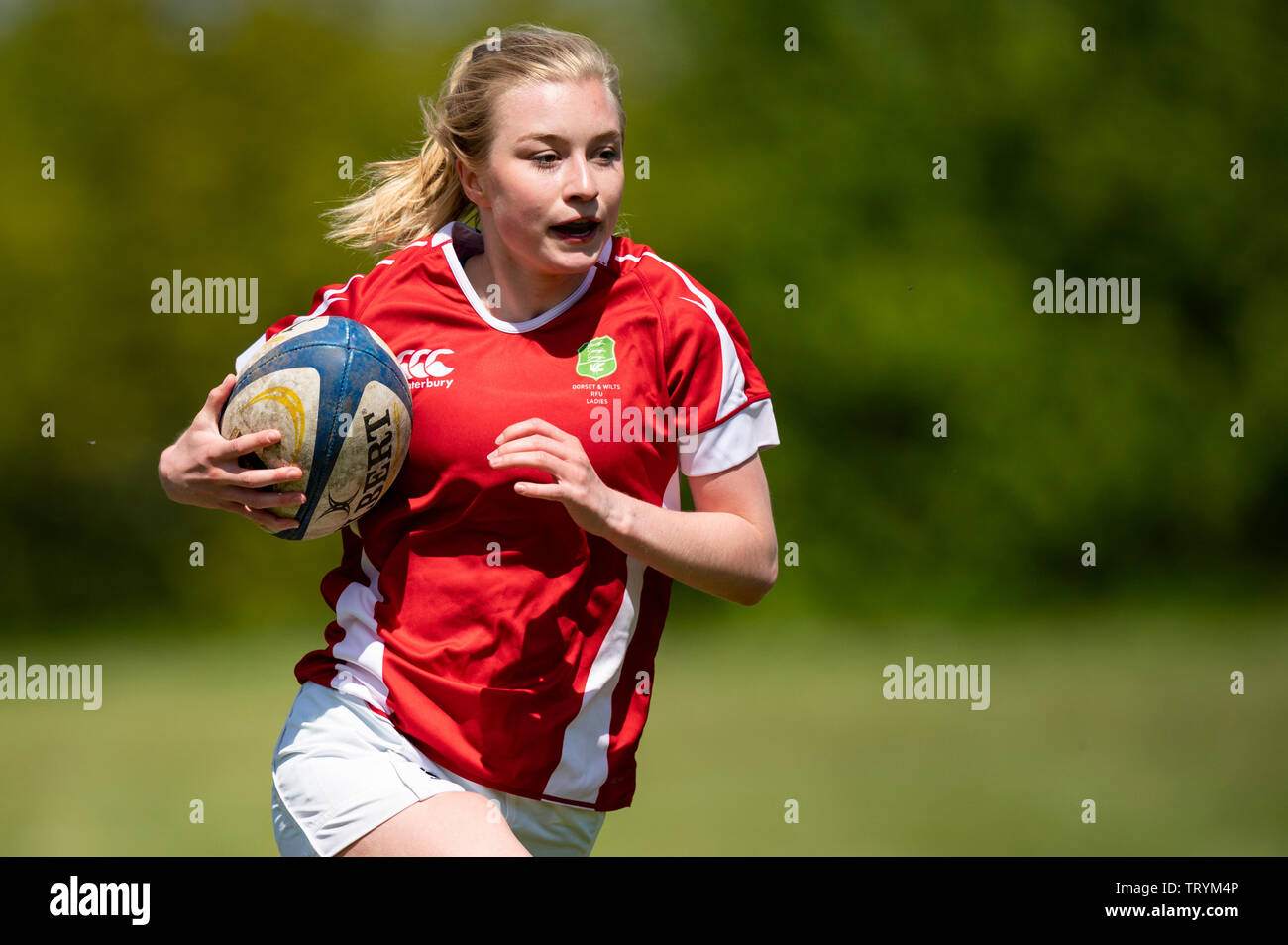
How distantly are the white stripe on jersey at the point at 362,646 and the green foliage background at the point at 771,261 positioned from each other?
218 inches

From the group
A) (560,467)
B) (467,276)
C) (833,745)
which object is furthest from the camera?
(833,745)

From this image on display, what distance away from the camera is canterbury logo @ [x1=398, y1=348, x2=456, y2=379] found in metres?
2.66

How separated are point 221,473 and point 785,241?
254 inches

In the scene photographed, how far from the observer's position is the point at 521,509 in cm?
261

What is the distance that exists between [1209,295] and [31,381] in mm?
7476

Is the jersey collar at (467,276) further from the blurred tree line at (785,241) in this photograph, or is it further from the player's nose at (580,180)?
the blurred tree line at (785,241)

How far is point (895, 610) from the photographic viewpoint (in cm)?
851

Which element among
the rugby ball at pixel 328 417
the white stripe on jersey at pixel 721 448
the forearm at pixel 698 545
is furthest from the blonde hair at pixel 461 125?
the forearm at pixel 698 545

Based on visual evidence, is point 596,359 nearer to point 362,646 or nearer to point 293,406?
point 293,406

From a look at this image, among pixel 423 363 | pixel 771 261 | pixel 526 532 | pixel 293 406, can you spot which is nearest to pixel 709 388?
pixel 526 532

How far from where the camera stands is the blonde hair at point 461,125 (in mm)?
2662

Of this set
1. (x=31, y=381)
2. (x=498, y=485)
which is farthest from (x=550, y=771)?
(x=31, y=381)

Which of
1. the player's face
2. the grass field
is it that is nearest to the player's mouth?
the player's face

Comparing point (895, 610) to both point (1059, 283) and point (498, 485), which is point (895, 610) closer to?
point (1059, 283)
